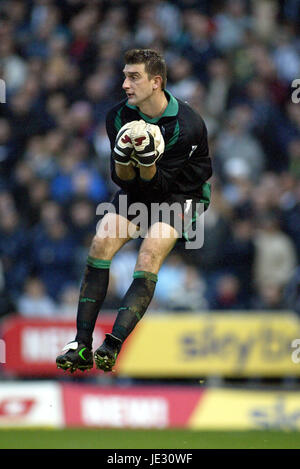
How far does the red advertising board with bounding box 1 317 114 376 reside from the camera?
37.1ft

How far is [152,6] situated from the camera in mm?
14969

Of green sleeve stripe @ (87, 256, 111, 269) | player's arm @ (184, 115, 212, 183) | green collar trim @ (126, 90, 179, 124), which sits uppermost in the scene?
green collar trim @ (126, 90, 179, 124)

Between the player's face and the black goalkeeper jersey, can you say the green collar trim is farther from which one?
the player's face

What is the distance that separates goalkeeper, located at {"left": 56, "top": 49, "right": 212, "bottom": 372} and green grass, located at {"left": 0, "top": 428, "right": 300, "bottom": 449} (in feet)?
8.39

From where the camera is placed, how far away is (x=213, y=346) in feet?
36.8

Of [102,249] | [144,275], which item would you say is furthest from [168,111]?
[144,275]

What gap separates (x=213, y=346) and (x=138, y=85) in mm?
4611

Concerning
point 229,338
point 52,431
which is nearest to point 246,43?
point 229,338

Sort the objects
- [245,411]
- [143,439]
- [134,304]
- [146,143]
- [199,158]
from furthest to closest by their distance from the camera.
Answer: [245,411], [143,439], [199,158], [134,304], [146,143]

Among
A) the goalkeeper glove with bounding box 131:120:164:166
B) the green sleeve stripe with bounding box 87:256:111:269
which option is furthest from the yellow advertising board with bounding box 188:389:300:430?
the goalkeeper glove with bounding box 131:120:164:166

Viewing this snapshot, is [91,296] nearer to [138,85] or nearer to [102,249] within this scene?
[102,249]

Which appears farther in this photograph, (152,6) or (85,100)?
(152,6)
